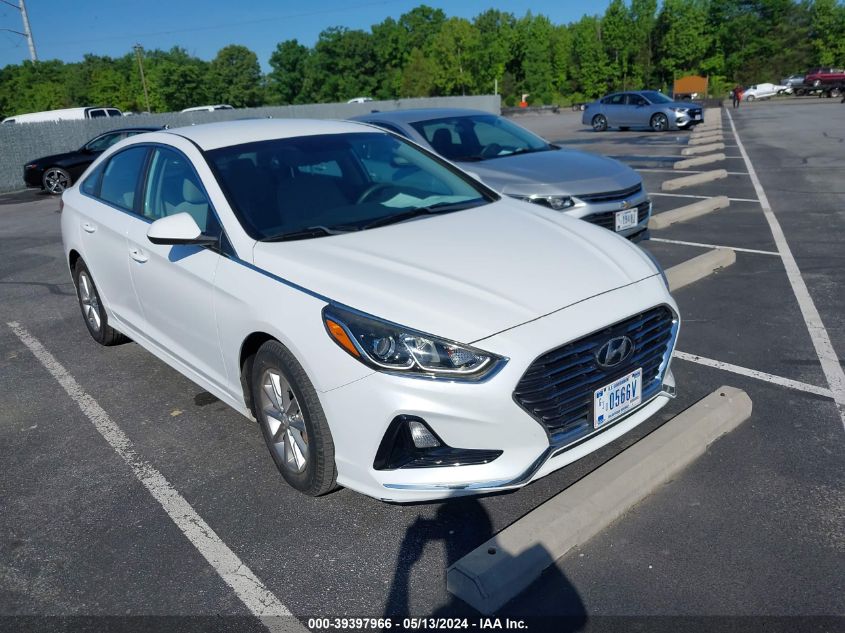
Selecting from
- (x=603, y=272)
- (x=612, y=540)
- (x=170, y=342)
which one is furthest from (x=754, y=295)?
(x=170, y=342)

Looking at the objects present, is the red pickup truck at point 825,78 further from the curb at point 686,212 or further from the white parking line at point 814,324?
the white parking line at point 814,324

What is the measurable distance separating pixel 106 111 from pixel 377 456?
27250 mm

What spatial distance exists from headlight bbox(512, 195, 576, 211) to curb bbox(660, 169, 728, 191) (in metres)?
5.92

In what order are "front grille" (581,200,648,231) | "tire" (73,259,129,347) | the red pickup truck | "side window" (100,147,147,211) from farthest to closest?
the red pickup truck < "front grille" (581,200,648,231) < "tire" (73,259,129,347) < "side window" (100,147,147,211)

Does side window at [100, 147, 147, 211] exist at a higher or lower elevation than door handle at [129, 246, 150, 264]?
higher

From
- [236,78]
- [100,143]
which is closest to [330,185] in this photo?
[100,143]

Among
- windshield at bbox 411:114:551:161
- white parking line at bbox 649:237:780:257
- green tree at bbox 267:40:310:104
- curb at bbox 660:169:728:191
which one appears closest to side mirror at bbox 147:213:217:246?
windshield at bbox 411:114:551:161

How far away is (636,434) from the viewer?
3844 mm

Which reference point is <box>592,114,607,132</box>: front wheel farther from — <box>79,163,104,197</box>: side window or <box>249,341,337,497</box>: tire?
<box>249,341,337,497</box>: tire

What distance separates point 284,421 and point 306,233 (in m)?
0.96

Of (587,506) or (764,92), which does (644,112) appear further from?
(764,92)

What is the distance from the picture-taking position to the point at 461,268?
3.25m

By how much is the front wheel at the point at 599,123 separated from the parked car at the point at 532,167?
20.7 metres

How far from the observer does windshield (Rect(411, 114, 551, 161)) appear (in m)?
7.96
